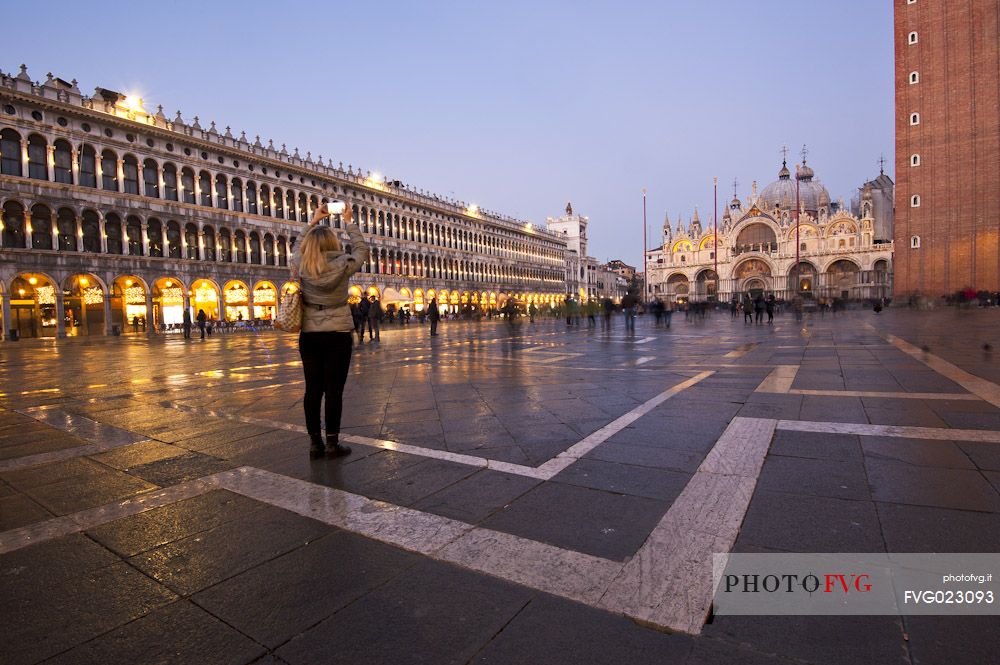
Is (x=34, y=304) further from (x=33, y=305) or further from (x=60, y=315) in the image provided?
(x=60, y=315)

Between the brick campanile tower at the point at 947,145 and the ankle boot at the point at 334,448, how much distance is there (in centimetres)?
Result: 5448

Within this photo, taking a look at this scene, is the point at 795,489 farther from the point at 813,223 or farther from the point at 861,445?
the point at 813,223

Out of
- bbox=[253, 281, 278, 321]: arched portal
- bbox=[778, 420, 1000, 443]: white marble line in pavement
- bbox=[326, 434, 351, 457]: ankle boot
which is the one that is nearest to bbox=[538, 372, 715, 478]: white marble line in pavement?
bbox=[778, 420, 1000, 443]: white marble line in pavement

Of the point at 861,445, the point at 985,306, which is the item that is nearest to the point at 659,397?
the point at 861,445

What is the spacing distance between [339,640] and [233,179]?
46530 millimetres

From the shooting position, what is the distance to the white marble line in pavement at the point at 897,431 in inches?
141

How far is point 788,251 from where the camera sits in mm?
73750

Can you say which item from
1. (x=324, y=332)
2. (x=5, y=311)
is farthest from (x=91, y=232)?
(x=324, y=332)

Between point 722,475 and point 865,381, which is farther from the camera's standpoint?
point 865,381

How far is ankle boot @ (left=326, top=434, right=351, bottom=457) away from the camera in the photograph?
3.65 metres

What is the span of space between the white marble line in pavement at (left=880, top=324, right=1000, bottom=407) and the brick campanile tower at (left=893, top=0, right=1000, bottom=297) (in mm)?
45042

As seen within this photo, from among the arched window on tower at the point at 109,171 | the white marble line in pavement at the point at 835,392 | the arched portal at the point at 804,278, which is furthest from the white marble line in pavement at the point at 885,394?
the arched portal at the point at 804,278

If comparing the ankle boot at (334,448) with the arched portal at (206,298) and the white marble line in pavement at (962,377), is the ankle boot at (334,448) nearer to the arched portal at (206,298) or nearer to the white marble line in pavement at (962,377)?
the white marble line in pavement at (962,377)

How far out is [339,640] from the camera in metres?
1.61
